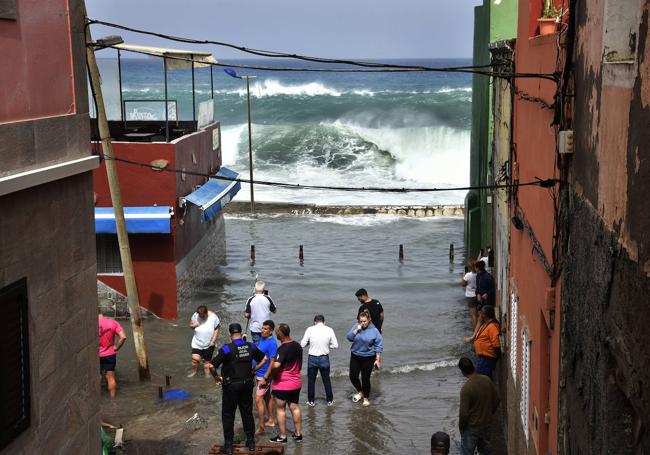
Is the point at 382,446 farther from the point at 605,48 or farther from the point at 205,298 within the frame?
the point at 205,298

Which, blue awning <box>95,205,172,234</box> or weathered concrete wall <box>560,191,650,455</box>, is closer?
weathered concrete wall <box>560,191,650,455</box>

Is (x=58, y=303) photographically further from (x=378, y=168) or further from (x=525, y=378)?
(x=378, y=168)

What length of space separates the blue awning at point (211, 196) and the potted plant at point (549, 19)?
11.0 m

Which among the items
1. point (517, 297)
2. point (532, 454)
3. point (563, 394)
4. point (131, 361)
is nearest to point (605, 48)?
point (563, 394)

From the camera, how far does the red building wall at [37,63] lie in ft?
22.9

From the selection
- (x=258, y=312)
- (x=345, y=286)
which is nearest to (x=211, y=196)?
(x=345, y=286)

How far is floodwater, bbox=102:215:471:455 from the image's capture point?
1282cm

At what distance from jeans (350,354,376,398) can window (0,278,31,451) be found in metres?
7.35

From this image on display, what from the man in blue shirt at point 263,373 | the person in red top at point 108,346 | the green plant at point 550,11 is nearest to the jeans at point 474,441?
the man in blue shirt at point 263,373

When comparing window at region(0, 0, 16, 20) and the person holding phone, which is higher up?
window at region(0, 0, 16, 20)

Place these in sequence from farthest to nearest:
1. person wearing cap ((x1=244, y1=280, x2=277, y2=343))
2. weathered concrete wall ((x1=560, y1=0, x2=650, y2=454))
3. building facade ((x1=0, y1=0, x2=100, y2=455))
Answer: person wearing cap ((x1=244, y1=280, x2=277, y2=343)) < building facade ((x1=0, y1=0, x2=100, y2=455)) < weathered concrete wall ((x1=560, y1=0, x2=650, y2=454))

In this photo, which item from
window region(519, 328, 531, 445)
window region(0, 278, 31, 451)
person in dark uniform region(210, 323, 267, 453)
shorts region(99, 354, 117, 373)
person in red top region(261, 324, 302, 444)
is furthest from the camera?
shorts region(99, 354, 117, 373)

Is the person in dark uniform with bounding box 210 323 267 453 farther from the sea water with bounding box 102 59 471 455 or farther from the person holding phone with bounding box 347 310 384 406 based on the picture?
the person holding phone with bounding box 347 310 384 406

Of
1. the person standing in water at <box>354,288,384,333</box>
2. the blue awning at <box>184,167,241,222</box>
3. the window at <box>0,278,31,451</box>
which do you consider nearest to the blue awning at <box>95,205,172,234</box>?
the blue awning at <box>184,167,241,222</box>
